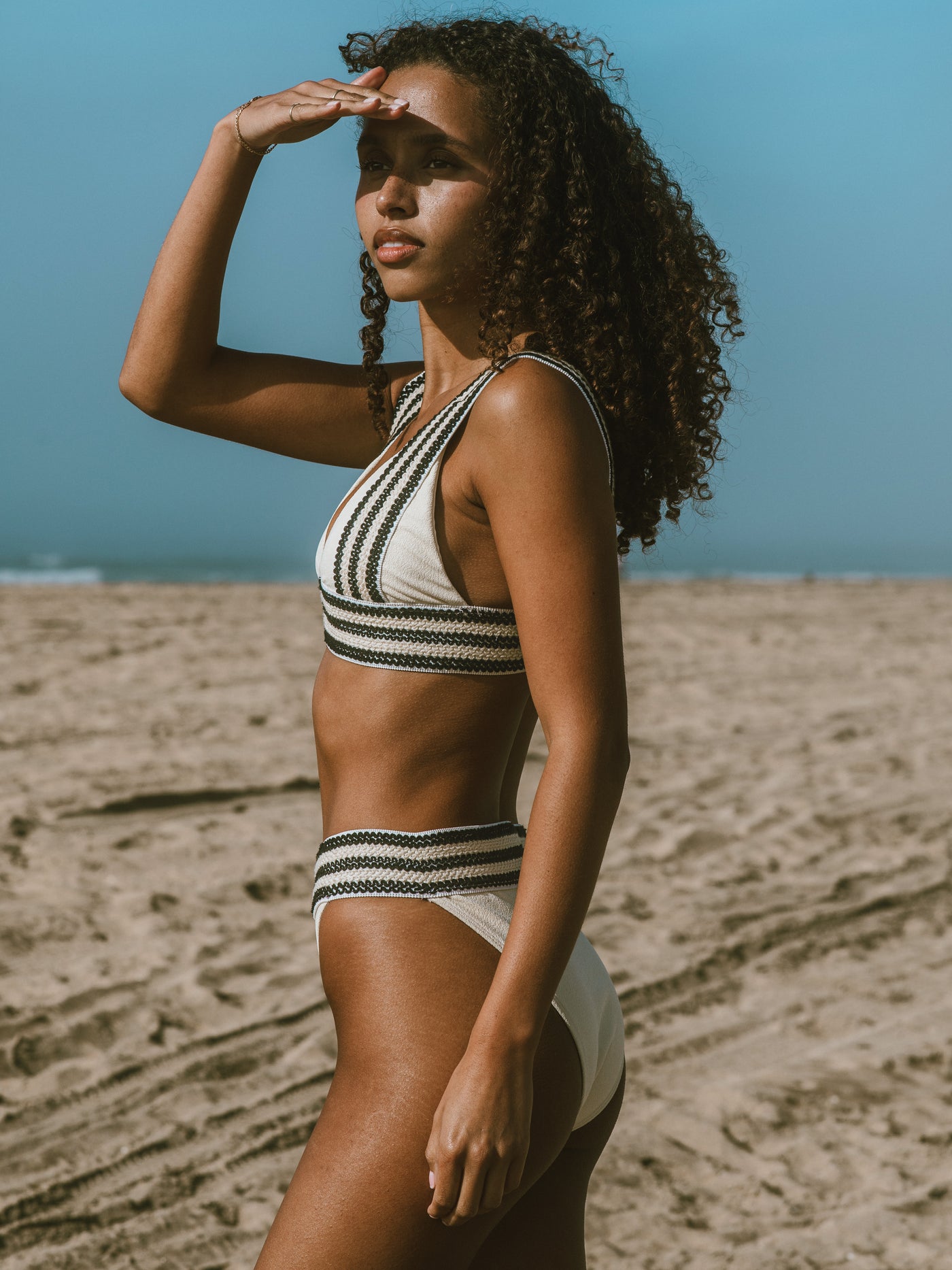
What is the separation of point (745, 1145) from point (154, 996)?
7.09ft

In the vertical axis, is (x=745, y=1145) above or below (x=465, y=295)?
below

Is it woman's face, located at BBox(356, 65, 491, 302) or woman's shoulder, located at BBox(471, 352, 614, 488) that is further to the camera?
woman's face, located at BBox(356, 65, 491, 302)

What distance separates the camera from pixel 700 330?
5.67ft

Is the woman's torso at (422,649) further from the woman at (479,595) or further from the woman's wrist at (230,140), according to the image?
the woman's wrist at (230,140)

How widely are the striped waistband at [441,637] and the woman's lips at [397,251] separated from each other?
17.7 inches

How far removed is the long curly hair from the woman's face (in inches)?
0.8

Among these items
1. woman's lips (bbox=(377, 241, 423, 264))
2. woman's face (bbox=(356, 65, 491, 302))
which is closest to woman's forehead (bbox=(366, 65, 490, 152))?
woman's face (bbox=(356, 65, 491, 302))

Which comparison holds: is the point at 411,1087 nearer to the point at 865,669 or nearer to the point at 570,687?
the point at 570,687

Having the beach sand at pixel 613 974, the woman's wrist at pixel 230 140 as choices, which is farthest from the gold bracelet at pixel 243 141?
the beach sand at pixel 613 974

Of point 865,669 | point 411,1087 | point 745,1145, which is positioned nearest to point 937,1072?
point 745,1145

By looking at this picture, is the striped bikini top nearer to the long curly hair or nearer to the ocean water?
the long curly hair

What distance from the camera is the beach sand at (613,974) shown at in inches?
137

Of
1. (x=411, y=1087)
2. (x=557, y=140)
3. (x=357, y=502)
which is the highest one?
(x=557, y=140)

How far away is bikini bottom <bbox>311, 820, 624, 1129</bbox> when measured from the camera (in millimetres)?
1541
